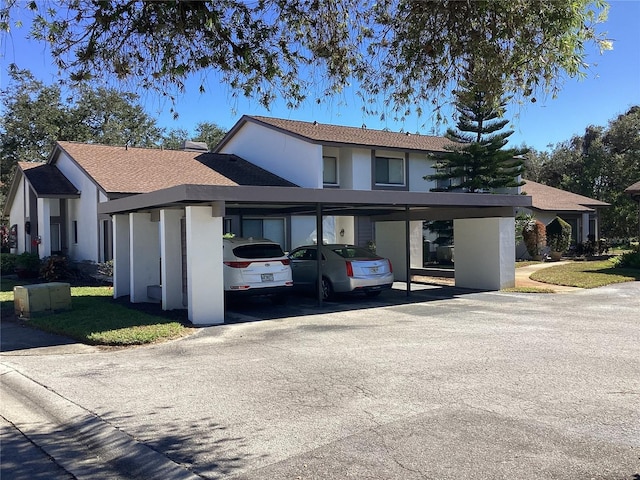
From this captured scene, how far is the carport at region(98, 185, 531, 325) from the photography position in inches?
444

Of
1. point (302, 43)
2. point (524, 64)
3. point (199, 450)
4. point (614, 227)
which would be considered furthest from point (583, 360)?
point (614, 227)

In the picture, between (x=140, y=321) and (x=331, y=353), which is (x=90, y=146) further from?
(x=331, y=353)

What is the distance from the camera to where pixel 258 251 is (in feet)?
42.7

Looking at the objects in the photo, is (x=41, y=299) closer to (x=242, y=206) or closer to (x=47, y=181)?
(x=242, y=206)

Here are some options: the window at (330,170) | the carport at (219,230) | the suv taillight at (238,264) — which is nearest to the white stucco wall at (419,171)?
the window at (330,170)

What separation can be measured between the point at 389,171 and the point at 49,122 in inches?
950

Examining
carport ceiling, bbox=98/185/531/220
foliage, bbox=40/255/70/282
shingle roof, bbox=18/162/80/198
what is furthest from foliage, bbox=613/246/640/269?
shingle roof, bbox=18/162/80/198

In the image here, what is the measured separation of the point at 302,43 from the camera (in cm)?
797

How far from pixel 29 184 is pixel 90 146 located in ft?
9.57

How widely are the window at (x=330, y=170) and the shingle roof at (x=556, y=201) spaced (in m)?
12.0

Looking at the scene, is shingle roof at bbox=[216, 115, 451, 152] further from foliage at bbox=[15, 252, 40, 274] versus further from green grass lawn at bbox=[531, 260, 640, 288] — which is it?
foliage at bbox=[15, 252, 40, 274]

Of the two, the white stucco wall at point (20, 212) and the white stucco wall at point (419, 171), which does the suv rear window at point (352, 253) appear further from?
the white stucco wall at point (20, 212)

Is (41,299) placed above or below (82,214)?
below

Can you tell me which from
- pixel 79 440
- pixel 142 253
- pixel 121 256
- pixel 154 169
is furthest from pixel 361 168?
pixel 79 440
